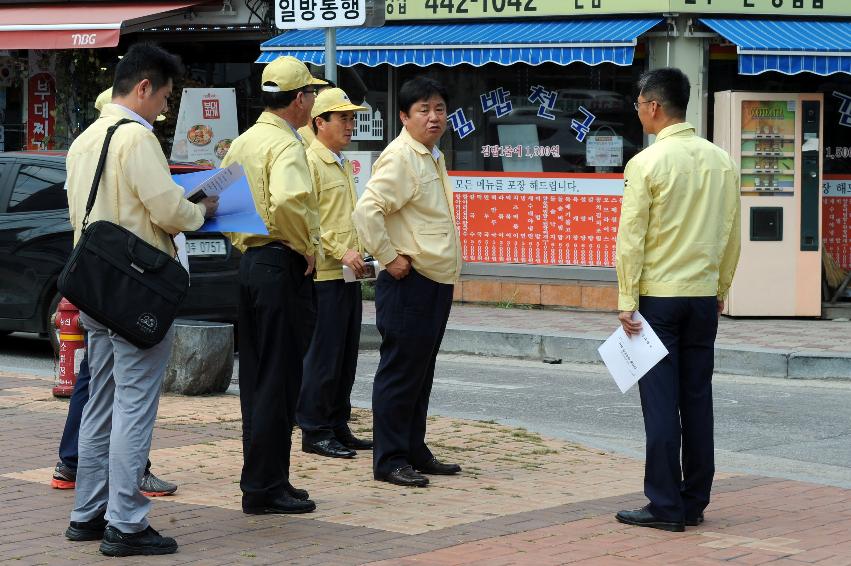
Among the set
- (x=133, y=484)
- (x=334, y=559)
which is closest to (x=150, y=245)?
(x=133, y=484)

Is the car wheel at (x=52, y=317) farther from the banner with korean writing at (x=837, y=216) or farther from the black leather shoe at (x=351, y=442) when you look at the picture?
the banner with korean writing at (x=837, y=216)

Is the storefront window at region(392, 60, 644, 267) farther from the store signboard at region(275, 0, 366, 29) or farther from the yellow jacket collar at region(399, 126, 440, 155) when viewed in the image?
the yellow jacket collar at region(399, 126, 440, 155)

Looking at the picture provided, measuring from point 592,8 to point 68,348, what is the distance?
670 centimetres

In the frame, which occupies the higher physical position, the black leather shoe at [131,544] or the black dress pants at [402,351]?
the black dress pants at [402,351]

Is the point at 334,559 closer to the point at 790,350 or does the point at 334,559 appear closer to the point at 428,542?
the point at 428,542

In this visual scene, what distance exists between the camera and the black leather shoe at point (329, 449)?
7805 millimetres

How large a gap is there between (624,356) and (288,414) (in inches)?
58.2

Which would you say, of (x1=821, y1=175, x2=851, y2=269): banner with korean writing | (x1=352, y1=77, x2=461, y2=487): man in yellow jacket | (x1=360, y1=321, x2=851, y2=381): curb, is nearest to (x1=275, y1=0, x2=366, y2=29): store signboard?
(x1=352, y1=77, x2=461, y2=487): man in yellow jacket

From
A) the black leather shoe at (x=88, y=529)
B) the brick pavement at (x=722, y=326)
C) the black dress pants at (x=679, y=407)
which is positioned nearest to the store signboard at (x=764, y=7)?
the brick pavement at (x=722, y=326)

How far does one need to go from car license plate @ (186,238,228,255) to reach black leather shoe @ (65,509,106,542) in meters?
5.63

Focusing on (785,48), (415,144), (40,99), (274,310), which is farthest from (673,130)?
(40,99)

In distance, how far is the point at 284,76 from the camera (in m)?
6.63

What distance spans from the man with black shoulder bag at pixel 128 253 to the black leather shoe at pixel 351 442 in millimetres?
2400

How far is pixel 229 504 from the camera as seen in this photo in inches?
259
